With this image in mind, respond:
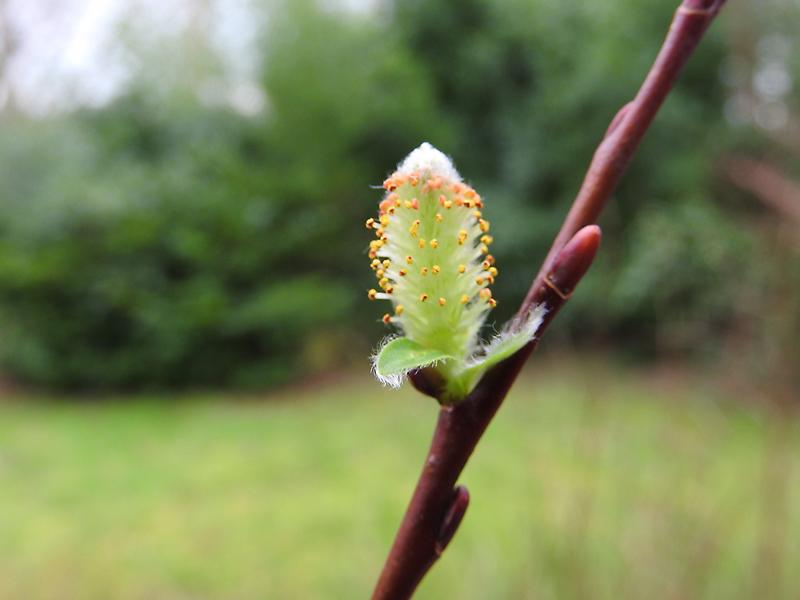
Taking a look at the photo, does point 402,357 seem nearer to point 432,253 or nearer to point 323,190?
point 432,253

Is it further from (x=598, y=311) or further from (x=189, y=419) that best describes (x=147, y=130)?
(x=598, y=311)

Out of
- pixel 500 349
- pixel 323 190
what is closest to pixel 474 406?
pixel 500 349

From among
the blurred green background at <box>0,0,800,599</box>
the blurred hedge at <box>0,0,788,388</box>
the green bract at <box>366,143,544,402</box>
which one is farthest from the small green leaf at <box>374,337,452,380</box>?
→ the blurred hedge at <box>0,0,788,388</box>

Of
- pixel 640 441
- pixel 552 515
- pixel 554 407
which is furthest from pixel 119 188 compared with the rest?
pixel 552 515

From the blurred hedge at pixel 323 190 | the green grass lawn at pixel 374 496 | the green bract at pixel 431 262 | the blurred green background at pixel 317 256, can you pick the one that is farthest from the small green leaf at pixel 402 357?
the blurred hedge at pixel 323 190

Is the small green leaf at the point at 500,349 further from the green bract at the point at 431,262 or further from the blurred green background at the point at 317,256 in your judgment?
the blurred green background at the point at 317,256
